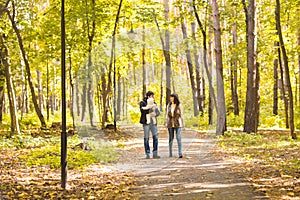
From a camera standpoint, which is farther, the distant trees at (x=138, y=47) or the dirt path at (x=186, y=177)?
the distant trees at (x=138, y=47)

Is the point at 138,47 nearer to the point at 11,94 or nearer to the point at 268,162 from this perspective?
the point at 11,94

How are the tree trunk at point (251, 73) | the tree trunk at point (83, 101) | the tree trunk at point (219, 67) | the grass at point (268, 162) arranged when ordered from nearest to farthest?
the grass at point (268, 162) < the tree trunk at point (83, 101) < the tree trunk at point (219, 67) < the tree trunk at point (251, 73)

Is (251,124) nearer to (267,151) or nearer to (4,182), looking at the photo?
(267,151)

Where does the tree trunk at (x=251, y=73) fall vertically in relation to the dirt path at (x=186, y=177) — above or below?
above

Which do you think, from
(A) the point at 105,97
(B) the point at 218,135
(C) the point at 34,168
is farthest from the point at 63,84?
(A) the point at 105,97

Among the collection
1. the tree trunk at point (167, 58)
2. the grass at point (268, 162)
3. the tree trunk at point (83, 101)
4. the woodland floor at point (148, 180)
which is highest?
the tree trunk at point (167, 58)

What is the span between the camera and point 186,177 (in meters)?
8.46

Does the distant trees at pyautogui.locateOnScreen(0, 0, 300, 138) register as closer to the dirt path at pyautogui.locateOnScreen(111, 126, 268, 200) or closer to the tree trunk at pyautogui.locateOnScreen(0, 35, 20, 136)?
the tree trunk at pyautogui.locateOnScreen(0, 35, 20, 136)

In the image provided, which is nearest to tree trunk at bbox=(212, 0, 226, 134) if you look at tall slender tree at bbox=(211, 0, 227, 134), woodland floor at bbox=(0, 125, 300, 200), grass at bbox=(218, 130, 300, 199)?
tall slender tree at bbox=(211, 0, 227, 134)

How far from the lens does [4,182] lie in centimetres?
812

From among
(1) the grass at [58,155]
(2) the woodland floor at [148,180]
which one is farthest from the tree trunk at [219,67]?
(1) the grass at [58,155]

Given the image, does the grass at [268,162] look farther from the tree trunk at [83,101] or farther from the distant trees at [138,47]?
the tree trunk at [83,101]

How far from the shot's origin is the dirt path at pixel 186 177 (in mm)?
6941

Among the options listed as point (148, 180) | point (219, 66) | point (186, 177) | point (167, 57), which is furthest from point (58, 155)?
point (167, 57)
